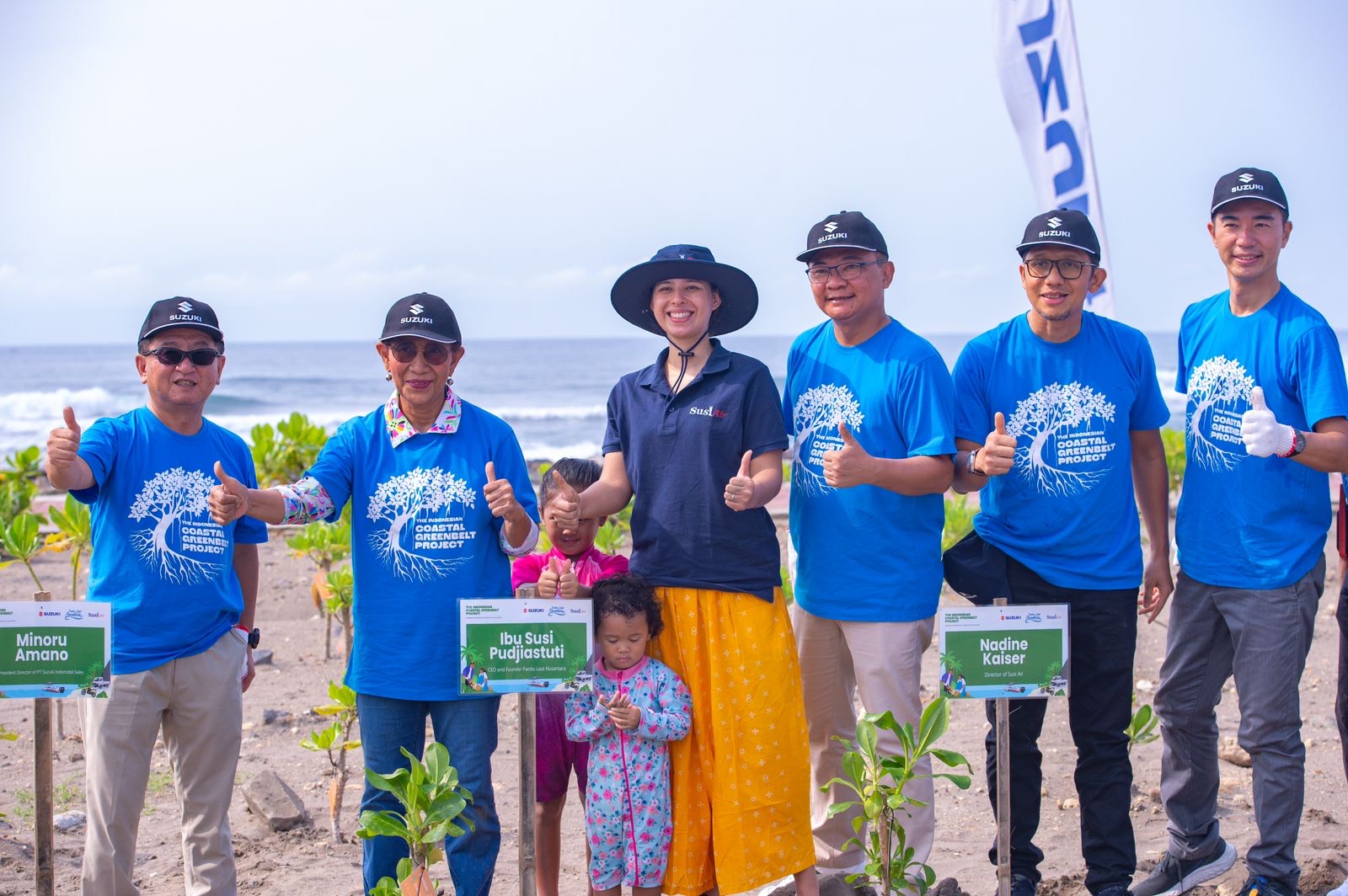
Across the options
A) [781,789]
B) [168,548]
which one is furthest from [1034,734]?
[168,548]

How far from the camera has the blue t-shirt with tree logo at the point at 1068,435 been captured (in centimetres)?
354

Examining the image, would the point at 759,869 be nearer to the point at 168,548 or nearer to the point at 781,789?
the point at 781,789

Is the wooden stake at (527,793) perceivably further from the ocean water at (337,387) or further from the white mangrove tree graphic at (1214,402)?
the ocean water at (337,387)

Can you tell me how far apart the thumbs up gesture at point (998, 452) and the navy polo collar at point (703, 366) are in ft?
2.59

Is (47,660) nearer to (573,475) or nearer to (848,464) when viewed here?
(573,475)

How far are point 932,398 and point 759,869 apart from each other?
1.48 metres

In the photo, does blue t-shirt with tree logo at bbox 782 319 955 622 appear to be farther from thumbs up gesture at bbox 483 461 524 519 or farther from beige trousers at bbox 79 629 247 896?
beige trousers at bbox 79 629 247 896

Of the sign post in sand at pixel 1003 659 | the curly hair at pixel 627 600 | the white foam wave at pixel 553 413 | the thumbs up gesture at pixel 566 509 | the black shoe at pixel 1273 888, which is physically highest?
the white foam wave at pixel 553 413

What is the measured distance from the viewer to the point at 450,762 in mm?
3285

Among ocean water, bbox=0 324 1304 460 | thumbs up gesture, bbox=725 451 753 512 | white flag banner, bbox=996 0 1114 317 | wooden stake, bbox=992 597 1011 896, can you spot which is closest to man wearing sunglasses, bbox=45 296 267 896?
thumbs up gesture, bbox=725 451 753 512

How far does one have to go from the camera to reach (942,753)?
3082mm

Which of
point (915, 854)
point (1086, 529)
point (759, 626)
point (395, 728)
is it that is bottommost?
point (915, 854)

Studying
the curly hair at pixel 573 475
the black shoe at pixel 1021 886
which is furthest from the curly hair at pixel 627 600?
the black shoe at pixel 1021 886

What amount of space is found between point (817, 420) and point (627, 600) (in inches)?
33.0
